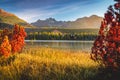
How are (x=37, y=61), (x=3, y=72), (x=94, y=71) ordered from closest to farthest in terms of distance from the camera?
(x=94, y=71)
(x=3, y=72)
(x=37, y=61)

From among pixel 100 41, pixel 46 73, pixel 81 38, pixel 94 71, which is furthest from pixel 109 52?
pixel 81 38

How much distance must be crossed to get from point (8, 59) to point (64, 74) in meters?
4.44

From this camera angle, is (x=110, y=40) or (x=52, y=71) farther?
(x=52, y=71)

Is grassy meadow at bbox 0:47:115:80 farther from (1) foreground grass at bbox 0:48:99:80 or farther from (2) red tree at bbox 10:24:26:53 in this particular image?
(2) red tree at bbox 10:24:26:53

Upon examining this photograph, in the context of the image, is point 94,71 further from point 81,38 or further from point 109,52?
point 81,38

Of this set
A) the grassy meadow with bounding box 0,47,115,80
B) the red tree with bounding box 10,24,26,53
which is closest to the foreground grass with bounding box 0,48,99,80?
the grassy meadow with bounding box 0,47,115,80

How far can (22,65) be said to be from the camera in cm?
1225

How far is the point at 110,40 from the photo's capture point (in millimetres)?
9383

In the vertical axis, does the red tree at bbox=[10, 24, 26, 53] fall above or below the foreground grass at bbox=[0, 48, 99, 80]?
above

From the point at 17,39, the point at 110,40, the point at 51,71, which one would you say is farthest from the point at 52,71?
the point at 17,39

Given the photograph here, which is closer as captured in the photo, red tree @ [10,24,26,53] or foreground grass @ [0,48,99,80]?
foreground grass @ [0,48,99,80]

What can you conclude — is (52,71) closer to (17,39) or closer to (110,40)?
(110,40)

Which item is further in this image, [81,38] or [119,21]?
[81,38]

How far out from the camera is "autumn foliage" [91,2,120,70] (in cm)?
930
